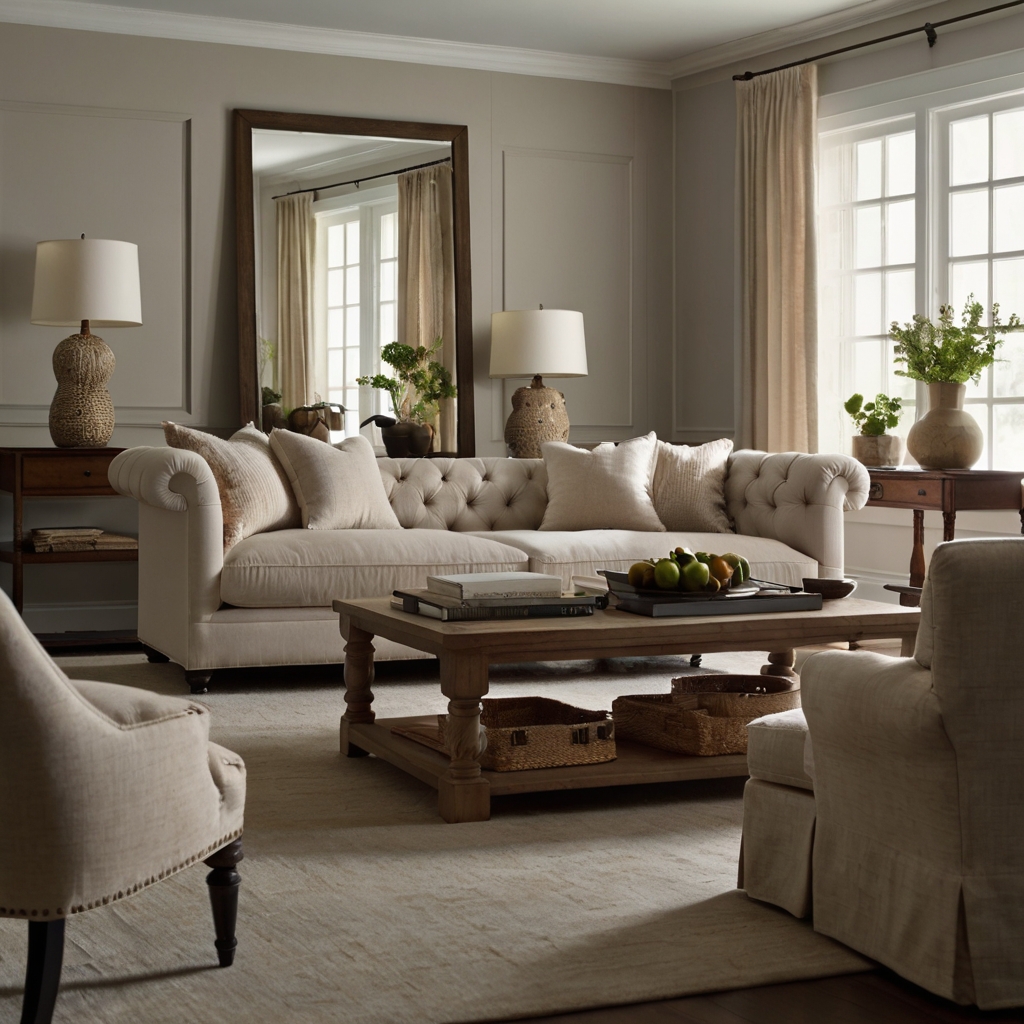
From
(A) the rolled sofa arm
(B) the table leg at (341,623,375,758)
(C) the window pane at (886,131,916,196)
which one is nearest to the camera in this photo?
(B) the table leg at (341,623,375,758)

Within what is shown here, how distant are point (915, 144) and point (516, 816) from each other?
4014mm

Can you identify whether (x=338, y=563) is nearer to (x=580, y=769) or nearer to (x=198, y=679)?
(x=198, y=679)

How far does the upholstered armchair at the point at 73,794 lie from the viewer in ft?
5.12

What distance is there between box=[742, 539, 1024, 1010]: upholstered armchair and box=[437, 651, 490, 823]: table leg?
0.90 metres

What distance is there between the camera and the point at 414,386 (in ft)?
20.2

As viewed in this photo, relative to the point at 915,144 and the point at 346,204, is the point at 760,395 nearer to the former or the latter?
the point at 915,144

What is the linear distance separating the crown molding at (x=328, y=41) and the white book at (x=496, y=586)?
3784 mm

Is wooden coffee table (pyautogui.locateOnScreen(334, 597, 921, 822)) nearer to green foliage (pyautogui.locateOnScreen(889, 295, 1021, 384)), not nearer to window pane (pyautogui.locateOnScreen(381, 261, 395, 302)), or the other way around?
green foliage (pyautogui.locateOnScreen(889, 295, 1021, 384))

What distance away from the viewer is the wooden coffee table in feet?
8.98

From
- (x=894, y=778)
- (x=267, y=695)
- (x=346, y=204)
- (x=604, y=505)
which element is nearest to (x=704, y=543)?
(x=604, y=505)

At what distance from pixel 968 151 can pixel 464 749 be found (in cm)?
394

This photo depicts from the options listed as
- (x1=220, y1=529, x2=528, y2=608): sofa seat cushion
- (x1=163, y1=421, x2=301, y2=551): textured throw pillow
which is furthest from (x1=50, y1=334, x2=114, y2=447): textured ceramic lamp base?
(x1=220, y1=529, x2=528, y2=608): sofa seat cushion

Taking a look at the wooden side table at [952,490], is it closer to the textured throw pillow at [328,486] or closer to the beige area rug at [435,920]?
the textured throw pillow at [328,486]

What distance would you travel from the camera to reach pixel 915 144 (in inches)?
224
